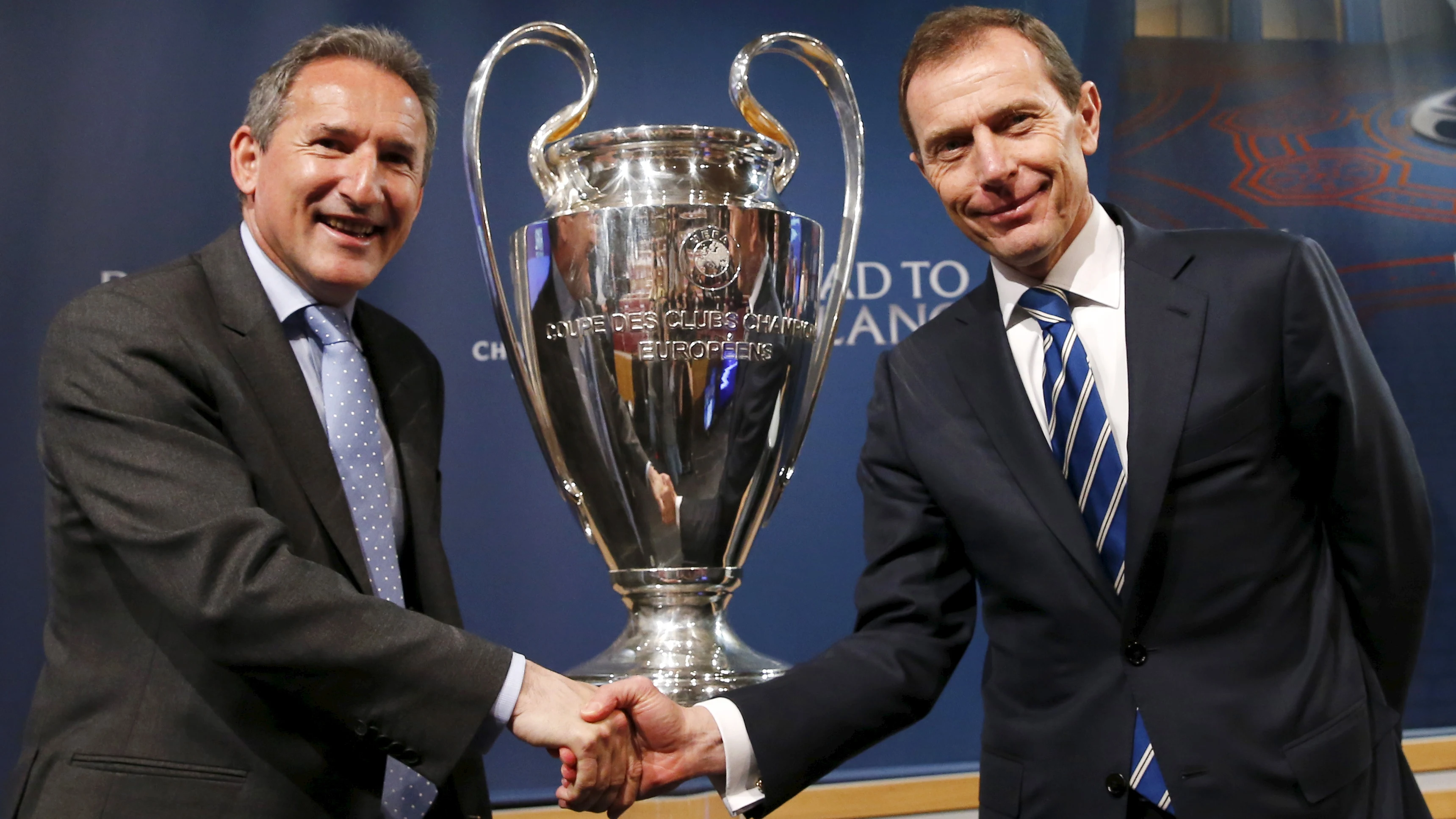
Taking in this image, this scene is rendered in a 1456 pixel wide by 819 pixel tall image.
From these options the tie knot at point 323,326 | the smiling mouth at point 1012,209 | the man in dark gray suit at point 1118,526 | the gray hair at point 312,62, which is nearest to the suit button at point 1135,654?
the man in dark gray suit at point 1118,526

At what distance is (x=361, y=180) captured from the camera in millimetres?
1375

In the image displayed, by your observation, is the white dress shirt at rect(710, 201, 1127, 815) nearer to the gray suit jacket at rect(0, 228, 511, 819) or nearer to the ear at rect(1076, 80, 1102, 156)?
the ear at rect(1076, 80, 1102, 156)

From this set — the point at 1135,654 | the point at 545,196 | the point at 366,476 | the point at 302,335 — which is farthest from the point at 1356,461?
the point at 302,335

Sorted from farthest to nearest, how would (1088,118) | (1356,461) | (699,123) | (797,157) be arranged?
(699,123) → (1088,118) → (797,157) → (1356,461)

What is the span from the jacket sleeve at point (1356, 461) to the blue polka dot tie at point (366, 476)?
3.42ft

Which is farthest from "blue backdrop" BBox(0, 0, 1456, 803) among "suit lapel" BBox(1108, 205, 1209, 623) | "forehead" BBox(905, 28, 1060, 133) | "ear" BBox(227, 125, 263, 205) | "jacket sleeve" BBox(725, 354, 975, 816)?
"suit lapel" BBox(1108, 205, 1209, 623)

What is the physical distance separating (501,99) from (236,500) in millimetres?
1337

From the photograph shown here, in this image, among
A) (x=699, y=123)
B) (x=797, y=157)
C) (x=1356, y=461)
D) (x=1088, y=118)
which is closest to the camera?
(x=1356, y=461)

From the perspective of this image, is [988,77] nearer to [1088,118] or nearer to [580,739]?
[1088,118]

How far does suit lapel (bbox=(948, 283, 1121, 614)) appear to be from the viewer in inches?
48.5

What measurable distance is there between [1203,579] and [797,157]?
25.7 inches

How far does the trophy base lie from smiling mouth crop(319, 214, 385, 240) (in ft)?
1.79

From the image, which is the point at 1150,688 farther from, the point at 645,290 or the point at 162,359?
the point at 162,359

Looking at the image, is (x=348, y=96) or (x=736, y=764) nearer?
(x=736, y=764)
